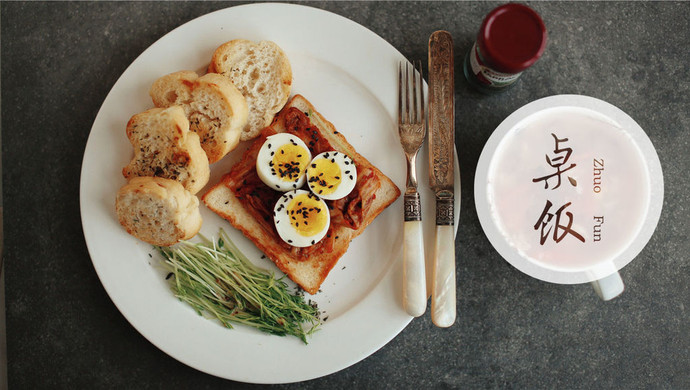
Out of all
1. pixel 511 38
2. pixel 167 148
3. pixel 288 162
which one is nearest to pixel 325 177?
pixel 288 162

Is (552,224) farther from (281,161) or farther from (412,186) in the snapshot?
(281,161)

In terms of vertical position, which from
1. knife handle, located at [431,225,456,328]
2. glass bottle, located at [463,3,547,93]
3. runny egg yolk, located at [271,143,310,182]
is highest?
glass bottle, located at [463,3,547,93]

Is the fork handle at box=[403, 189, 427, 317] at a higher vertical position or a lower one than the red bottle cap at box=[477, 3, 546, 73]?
lower

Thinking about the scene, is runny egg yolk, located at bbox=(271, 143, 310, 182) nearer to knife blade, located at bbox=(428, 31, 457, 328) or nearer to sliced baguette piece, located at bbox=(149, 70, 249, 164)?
sliced baguette piece, located at bbox=(149, 70, 249, 164)

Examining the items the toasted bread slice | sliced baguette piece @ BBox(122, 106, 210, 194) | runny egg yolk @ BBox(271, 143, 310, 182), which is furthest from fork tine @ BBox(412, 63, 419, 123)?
sliced baguette piece @ BBox(122, 106, 210, 194)

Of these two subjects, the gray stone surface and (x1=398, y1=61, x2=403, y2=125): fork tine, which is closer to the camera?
(x1=398, y1=61, x2=403, y2=125): fork tine

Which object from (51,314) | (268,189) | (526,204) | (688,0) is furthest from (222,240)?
(688,0)
